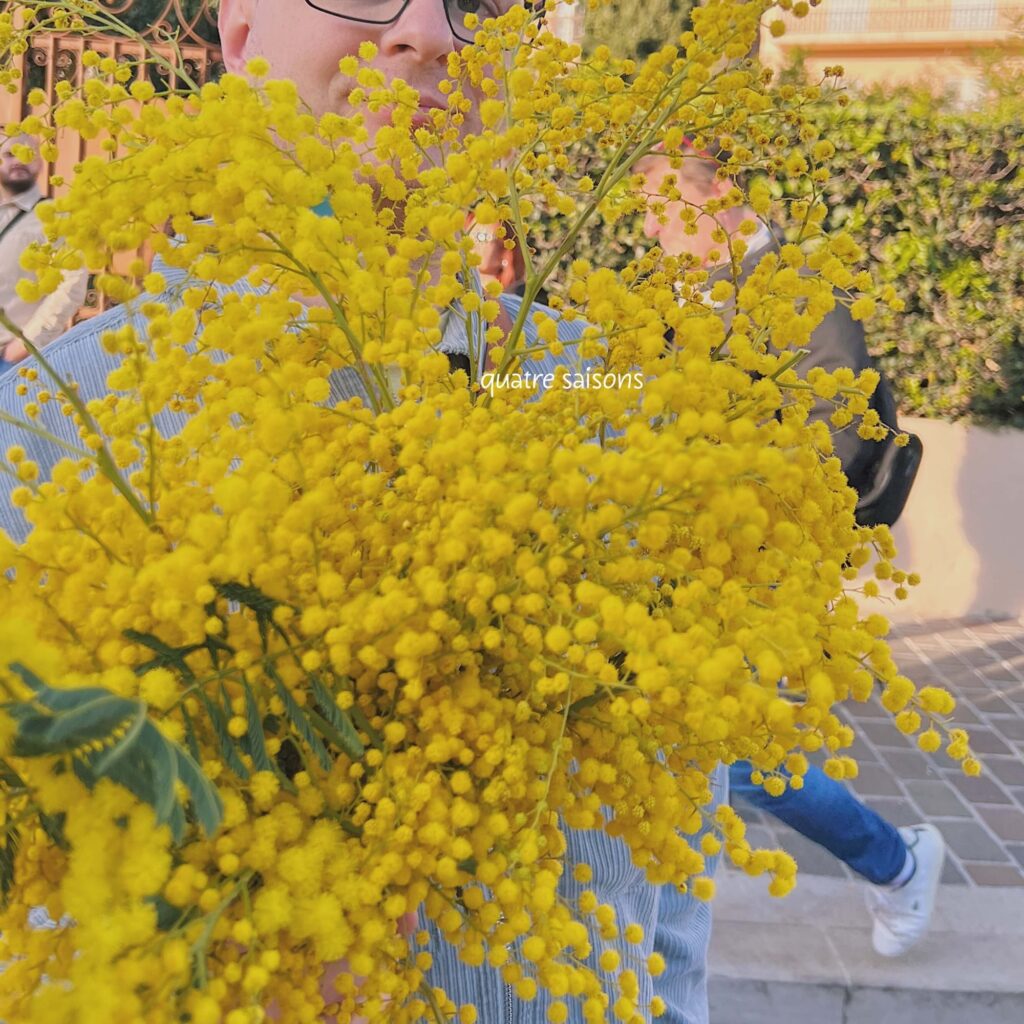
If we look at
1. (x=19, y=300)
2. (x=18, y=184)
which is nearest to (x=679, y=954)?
(x=19, y=300)

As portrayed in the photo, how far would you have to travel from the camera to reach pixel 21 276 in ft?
13.0

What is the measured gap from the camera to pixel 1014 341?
598 cm

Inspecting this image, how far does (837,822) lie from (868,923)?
54 centimetres

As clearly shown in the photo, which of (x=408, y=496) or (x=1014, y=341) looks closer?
(x=408, y=496)

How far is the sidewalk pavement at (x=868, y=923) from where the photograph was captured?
3082 millimetres

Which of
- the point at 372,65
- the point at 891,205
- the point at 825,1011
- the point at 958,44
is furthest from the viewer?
the point at 958,44

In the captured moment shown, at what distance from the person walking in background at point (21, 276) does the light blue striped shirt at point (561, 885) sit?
8.42 feet

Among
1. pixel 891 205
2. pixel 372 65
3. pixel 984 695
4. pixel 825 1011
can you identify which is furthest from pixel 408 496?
pixel 891 205

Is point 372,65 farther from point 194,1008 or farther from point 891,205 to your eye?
point 891,205

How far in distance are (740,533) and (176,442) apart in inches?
15.2

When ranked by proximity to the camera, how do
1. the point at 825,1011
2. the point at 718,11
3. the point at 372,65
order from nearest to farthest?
the point at 718,11 < the point at 372,65 < the point at 825,1011

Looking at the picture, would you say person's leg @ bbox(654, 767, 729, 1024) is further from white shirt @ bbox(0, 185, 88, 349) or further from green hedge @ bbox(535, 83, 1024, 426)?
green hedge @ bbox(535, 83, 1024, 426)

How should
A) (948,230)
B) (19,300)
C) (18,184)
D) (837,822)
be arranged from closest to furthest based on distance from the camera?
(837,822)
(19,300)
(18,184)
(948,230)

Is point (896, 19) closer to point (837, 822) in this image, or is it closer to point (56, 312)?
point (56, 312)
